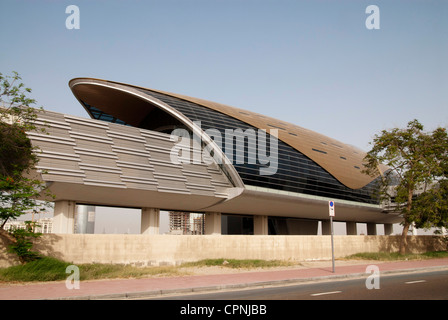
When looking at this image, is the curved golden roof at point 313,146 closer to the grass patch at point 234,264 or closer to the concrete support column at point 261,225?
the concrete support column at point 261,225

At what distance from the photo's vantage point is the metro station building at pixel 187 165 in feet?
91.8

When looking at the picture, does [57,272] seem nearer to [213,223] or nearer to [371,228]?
[213,223]

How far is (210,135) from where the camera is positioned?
3509 centimetres

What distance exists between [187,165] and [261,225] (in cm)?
1657

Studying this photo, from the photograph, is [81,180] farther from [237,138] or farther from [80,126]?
[237,138]

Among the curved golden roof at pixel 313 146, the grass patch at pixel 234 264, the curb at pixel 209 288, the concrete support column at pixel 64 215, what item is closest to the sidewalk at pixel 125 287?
the curb at pixel 209 288

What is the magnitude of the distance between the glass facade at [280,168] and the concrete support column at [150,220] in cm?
935

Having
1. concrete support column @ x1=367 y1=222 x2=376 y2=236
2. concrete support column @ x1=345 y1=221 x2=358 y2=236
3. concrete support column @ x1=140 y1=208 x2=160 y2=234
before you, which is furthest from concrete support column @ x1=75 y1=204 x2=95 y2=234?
concrete support column @ x1=367 y1=222 x2=376 y2=236

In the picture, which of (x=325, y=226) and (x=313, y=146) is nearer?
(x=313, y=146)

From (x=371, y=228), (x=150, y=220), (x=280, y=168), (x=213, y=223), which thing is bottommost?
(x=371, y=228)

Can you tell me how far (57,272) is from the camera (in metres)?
15.7

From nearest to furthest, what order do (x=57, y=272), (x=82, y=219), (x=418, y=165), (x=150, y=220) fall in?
1. (x=57, y=272)
2. (x=418, y=165)
3. (x=150, y=220)
4. (x=82, y=219)

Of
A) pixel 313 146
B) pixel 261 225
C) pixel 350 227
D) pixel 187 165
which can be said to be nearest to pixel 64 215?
pixel 187 165
